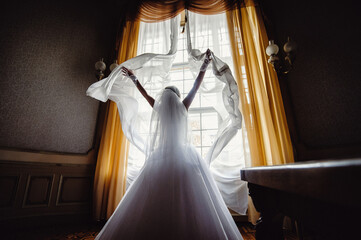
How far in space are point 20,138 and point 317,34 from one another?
3497 mm

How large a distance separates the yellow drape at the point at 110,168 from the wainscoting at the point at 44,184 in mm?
182

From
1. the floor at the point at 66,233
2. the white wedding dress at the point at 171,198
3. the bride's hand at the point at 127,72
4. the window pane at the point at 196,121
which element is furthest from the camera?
the window pane at the point at 196,121

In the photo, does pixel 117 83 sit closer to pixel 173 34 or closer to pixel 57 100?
pixel 173 34

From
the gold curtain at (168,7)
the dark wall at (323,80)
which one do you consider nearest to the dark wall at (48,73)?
the gold curtain at (168,7)

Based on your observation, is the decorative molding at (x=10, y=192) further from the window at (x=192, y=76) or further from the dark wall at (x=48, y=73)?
the window at (x=192, y=76)

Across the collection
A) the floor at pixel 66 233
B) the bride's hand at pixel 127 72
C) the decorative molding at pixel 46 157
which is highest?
the bride's hand at pixel 127 72

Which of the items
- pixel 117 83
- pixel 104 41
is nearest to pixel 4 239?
pixel 117 83

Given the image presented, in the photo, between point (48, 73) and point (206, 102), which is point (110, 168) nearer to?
point (48, 73)

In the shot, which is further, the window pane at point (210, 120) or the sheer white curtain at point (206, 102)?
the window pane at point (210, 120)

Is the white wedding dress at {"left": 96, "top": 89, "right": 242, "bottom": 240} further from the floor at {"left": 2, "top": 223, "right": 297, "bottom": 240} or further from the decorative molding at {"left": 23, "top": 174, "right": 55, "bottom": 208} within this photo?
the decorative molding at {"left": 23, "top": 174, "right": 55, "bottom": 208}

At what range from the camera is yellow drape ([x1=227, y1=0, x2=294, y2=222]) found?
166cm

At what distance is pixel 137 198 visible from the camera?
0.86 meters

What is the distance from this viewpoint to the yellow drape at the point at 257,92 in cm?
166

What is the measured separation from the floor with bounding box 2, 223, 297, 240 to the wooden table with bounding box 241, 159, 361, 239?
0.81 meters
